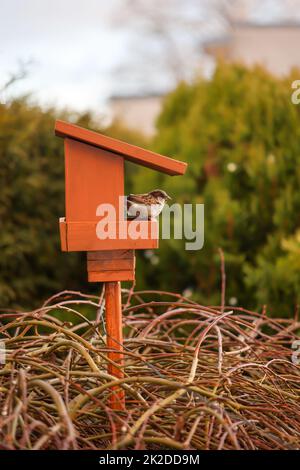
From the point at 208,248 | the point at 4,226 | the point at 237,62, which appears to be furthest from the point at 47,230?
the point at 237,62

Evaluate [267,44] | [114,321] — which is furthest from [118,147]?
[267,44]

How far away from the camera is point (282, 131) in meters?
4.17

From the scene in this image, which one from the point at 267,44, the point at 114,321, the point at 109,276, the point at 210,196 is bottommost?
the point at 114,321

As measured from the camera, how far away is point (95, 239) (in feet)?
6.02

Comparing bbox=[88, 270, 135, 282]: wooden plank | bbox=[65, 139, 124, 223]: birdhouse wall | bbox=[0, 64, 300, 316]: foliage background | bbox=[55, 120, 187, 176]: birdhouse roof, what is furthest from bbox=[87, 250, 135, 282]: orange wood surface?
bbox=[0, 64, 300, 316]: foliage background

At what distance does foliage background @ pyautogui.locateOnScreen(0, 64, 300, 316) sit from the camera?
3805 millimetres

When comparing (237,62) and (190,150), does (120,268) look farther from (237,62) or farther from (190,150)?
(237,62)

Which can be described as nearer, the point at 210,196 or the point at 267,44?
the point at 210,196

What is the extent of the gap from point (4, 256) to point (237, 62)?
2.52 meters

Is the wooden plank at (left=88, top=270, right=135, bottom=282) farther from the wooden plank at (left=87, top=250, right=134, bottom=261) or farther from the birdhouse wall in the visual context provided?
the birdhouse wall

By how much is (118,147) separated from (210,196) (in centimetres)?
253

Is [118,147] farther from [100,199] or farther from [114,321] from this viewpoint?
[114,321]

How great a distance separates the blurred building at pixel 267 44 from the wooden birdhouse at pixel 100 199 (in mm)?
16304

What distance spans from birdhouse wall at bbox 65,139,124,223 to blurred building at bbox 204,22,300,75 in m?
16.3
